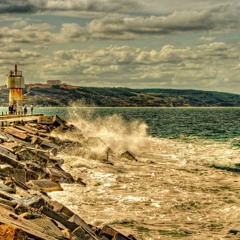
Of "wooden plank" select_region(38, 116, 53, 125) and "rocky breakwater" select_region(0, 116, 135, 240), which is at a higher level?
"rocky breakwater" select_region(0, 116, 135, 240)

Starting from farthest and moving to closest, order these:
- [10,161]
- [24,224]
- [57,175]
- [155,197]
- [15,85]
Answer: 1. [15,85]
2. [57,175]
3. [155,197]
4. [10,161]
5. [24,224]

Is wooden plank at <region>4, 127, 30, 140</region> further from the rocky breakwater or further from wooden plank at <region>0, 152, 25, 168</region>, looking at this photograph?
wooden plank at <region>0, 152, 25, 168</region>

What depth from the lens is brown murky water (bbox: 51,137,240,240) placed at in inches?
463

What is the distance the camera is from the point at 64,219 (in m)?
9.12

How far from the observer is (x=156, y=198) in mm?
15000

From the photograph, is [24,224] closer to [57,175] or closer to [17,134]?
[57,175]

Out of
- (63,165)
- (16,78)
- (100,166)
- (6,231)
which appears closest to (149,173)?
(100,166)

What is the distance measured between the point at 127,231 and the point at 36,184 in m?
3.85

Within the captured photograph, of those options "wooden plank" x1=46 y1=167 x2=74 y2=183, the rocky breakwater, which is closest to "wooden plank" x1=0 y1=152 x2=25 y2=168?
the rocky breakwater

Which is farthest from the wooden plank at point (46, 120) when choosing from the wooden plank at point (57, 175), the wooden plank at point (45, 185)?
the wooden plank at point (45, 185)

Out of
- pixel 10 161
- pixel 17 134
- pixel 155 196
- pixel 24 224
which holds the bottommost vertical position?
pixel 155 196

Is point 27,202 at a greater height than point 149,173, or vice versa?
point 27,202

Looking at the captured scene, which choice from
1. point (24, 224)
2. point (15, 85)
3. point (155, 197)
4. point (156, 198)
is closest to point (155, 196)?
point (155, 197)

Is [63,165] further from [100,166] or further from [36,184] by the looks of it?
[36,184]
